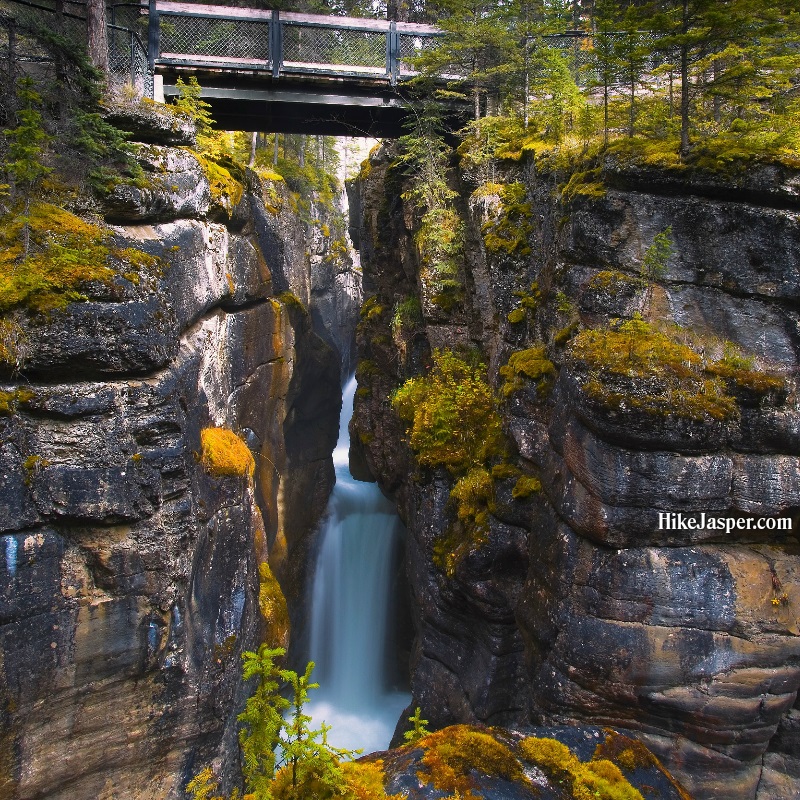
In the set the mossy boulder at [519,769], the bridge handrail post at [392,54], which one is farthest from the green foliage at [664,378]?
the bridge handrail post at [392,54]

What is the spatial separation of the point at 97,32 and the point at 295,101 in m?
4.80

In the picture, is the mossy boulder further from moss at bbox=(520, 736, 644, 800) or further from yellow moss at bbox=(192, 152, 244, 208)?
yellow moss at bbox=(192, 152, 244, 208)

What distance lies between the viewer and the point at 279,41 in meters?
14.5

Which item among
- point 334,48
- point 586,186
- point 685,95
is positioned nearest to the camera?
point 685,95

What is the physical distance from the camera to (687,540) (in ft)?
28.1

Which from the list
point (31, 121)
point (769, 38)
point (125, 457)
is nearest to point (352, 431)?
point (125, 457)

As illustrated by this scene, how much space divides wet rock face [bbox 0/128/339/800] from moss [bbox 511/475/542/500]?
5.42 meters

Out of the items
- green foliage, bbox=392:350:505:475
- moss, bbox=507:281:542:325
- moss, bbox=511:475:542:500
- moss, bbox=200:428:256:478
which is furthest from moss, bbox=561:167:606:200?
moss, bbox=200:428:256:478

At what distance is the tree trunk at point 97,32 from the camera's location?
1159 cm

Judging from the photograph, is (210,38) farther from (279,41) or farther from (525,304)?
(525,304)

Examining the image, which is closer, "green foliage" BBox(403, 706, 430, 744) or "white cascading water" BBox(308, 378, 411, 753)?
"green foliage" BBox(403, 706, 430, 744)

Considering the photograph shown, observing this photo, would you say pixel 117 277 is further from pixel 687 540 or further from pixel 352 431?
pixel 352 431

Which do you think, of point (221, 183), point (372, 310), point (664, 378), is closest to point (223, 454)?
point (221, 183)

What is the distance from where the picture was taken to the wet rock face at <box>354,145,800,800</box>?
8328mm
